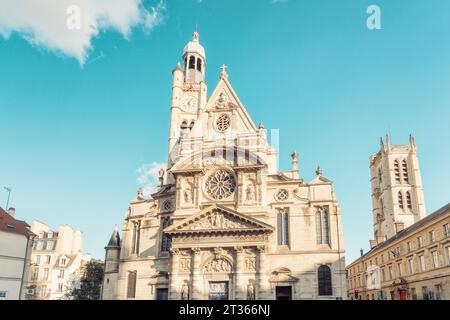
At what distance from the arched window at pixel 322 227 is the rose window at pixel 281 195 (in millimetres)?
2843

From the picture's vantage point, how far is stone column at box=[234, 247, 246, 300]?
27.4 metres

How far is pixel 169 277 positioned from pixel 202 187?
7.82m

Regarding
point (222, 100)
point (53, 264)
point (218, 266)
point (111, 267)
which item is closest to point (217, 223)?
point (218, 266)

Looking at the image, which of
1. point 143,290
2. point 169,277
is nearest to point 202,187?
point 169,277

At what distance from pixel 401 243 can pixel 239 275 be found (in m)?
21.2

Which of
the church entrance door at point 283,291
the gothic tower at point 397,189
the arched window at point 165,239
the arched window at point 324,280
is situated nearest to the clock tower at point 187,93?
the arched window at point 165,239

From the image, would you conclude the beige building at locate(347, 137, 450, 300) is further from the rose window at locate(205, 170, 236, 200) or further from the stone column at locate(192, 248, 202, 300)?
the rose window at locate(205, 170, 236, 200)

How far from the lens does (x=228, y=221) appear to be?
29.0 m

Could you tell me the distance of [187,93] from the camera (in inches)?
1788

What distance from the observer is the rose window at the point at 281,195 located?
Result: 31.0 meters

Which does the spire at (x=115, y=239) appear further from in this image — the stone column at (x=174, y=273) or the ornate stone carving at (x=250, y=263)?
the ornate stone carving at (x=250, y=263)

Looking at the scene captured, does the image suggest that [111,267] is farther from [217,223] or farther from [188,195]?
[217,223]
